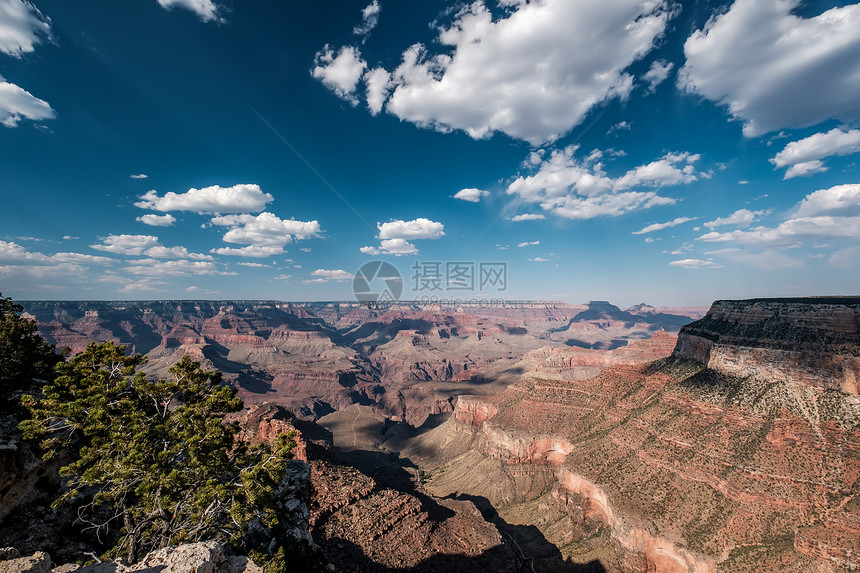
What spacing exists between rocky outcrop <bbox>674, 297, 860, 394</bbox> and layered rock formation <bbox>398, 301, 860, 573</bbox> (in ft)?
0.65

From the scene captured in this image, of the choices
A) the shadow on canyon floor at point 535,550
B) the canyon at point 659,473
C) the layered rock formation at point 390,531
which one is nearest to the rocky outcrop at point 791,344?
the canyon at point 659,473

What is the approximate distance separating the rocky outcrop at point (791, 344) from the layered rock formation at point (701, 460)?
0.65 ft

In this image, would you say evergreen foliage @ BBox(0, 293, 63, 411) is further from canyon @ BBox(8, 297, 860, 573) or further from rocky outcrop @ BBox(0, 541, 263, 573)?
canyon @ BBox(8, 297, 860, 573)

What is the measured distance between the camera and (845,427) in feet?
132

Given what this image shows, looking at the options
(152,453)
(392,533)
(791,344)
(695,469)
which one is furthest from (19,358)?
(791,344)

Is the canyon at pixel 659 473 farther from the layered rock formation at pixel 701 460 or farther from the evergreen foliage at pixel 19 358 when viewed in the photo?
the evergreen foliage at pixel 19 358

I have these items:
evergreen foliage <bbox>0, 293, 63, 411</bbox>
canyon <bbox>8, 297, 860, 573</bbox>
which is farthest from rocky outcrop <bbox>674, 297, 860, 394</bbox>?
evergreen foliage <bbox>0, 293, 63, 411</bbox>

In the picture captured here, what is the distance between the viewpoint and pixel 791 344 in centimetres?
4844

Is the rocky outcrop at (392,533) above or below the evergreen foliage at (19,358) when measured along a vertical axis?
below

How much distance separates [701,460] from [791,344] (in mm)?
22489

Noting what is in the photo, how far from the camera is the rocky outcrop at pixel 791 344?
4394cm

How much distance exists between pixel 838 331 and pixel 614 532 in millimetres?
41667

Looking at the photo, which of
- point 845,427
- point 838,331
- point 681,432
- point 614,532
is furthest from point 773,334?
point 614,532

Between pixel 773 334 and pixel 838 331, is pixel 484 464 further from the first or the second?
pixel 838 331
